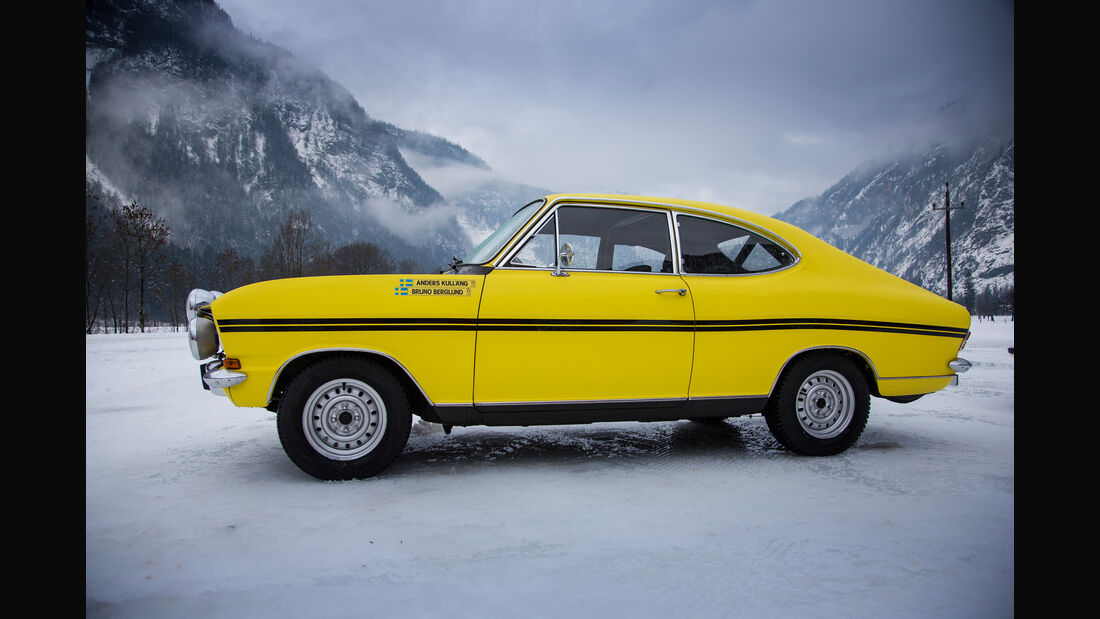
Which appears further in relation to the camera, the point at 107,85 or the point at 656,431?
the point at 107,85

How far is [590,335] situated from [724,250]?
49.6 inches

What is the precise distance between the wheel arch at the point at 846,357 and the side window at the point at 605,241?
107cm

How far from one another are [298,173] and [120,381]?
184 metres

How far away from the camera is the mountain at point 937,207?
3.21 m

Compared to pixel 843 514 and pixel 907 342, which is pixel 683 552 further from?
pixel 907 342

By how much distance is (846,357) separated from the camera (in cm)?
371

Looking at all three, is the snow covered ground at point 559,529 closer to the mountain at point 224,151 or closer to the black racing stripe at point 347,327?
the black racing stripe at point 347,327

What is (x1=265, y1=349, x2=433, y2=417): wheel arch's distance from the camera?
302 cm

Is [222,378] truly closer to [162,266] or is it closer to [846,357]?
[846,357]

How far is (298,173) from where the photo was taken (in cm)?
16888

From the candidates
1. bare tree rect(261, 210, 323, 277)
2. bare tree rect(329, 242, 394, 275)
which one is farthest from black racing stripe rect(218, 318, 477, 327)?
bare tree rect(329, 242, 394, 275)

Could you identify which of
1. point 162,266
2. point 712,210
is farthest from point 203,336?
point 162,266

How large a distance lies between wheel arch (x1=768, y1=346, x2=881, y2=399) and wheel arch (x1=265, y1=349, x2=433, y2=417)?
2356 millimetres
